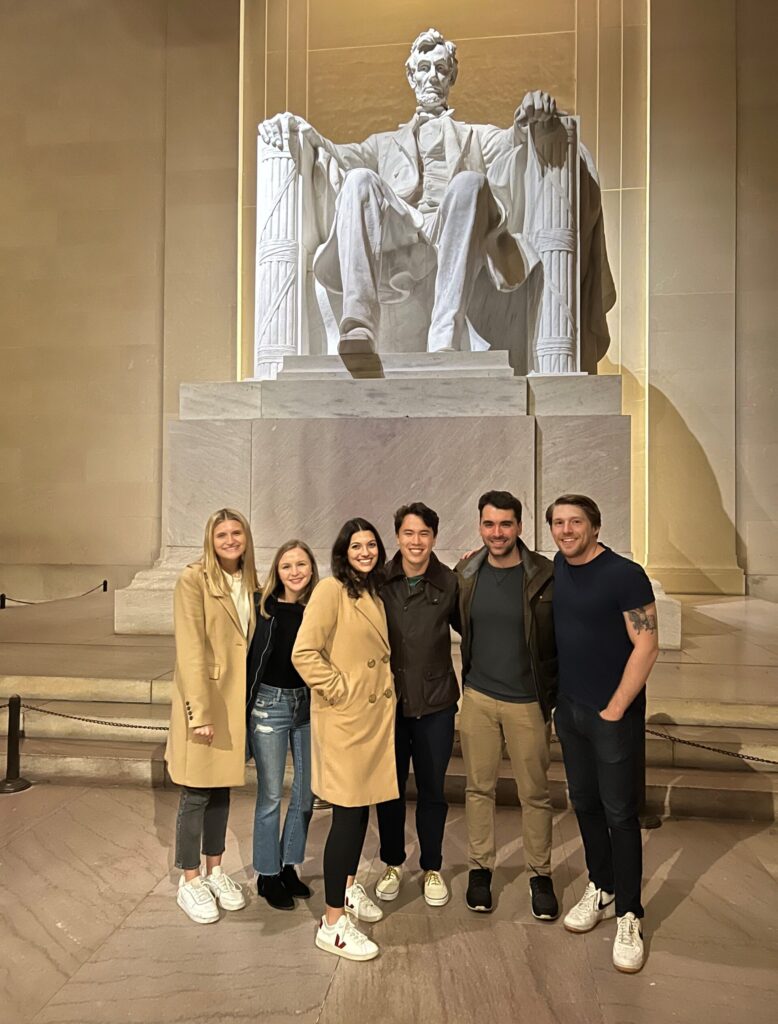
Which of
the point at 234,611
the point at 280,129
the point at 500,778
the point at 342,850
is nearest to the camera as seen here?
the point at 342,850

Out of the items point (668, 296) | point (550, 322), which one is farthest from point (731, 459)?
point (550, 322)

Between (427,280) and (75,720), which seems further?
(427,280)

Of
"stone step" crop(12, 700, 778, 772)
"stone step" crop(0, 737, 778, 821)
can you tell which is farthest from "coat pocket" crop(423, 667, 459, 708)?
"stone step" crop(12, 700, 778, 772)

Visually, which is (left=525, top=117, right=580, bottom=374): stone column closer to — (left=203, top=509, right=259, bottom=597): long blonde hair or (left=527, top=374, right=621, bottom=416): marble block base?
(left=527, top=374, right=621, bottom=416): marble block base

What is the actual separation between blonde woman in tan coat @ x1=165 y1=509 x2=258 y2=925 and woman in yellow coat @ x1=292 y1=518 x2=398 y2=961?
281 mm

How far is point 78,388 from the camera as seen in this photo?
9.54 metres

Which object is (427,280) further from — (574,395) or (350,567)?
(350,567)

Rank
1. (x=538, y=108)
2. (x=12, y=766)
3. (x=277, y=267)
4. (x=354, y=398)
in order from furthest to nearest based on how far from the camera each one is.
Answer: (x=277, y=267) < (x=538, y=108) < (x=354, y=398) < (x=12, y=766)

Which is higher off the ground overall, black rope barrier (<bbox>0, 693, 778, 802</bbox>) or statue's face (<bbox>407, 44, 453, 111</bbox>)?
statue's face (<bbox>407, 44, 453, 111</bbox>)

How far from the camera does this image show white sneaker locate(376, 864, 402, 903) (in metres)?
2.62

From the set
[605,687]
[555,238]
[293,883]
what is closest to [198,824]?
[293,883]

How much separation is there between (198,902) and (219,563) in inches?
40.3

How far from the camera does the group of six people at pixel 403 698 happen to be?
241 cm

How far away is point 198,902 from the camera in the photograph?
2.52 meters
